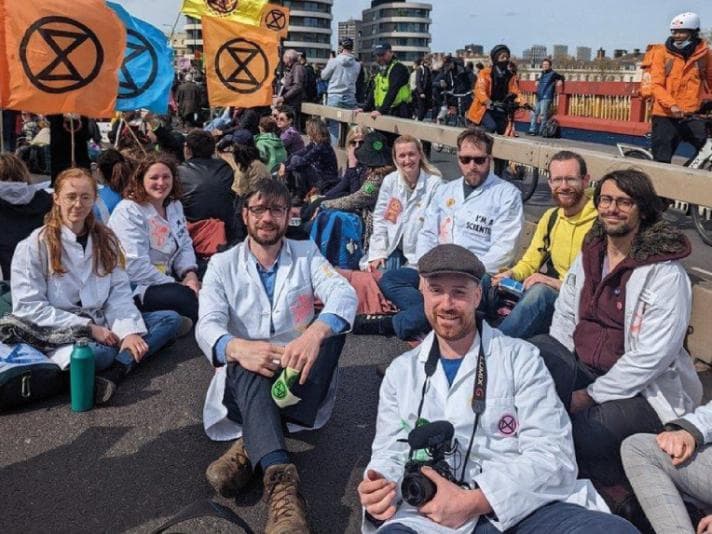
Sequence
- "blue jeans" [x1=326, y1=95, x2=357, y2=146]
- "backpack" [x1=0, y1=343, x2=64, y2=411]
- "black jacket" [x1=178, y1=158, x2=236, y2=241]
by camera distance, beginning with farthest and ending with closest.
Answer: "blue jeans" [x1=326, y1=95, x2=357, y2=146] → "black jacket" [x1=178, y1=158, x2=236, y2=241] → "backpack" [x1=0, y1=343, x2=64, y2=411]

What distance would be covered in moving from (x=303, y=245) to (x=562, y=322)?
1.49m

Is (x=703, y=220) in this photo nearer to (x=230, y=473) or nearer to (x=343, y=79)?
(x=230, y=473)

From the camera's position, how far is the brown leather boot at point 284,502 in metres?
2.98

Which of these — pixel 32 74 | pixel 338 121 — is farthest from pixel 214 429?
pixel 338 121

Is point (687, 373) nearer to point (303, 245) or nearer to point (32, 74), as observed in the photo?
point (303, 245)

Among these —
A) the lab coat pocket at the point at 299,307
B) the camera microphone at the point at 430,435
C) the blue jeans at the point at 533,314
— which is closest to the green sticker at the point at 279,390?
the lab coat pocket at the point at 299,307

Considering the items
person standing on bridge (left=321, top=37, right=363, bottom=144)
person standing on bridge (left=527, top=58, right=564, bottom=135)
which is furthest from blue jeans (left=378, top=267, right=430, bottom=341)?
person standing on bridge (left=527, top=58, right=564, bottom=135)

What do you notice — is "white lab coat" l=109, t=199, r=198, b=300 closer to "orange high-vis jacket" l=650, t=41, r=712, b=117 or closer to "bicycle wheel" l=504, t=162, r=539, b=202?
"orange high-vis jacket" l=650, t=41, r=712, b=117

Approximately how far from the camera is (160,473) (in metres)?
3.62

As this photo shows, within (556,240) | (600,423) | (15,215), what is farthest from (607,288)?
(15,215)

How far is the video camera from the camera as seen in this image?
7.93ft

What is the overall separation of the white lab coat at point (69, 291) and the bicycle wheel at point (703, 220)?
19.6 ft

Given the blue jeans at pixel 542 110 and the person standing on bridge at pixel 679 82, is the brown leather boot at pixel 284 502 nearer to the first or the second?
the person standing on bridge at pixel 679 82

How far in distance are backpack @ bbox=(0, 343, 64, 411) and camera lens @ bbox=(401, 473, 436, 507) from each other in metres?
2.67
